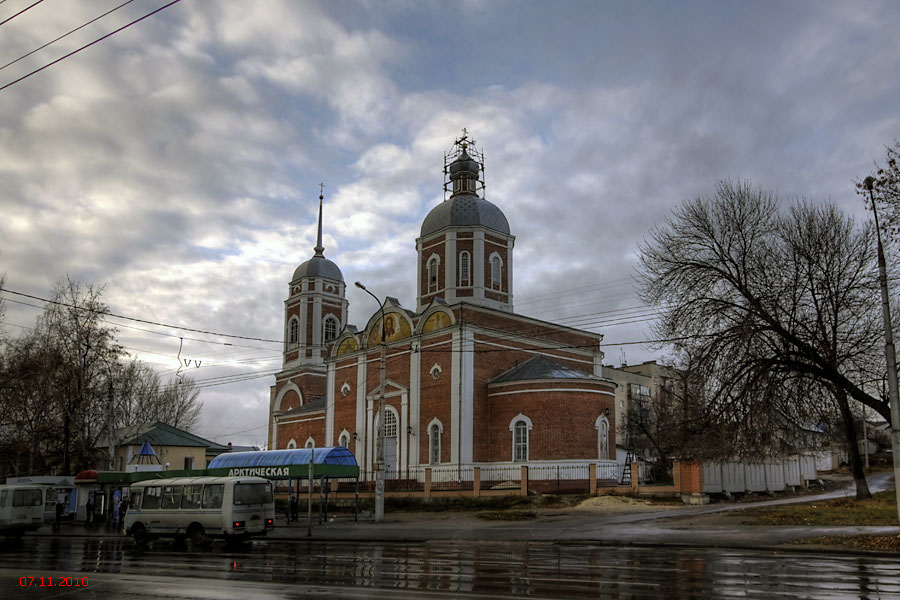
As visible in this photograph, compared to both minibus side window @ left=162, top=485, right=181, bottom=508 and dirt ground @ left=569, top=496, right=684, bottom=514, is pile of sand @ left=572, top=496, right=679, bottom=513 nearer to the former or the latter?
dirt ground @ left=569, top=496, right=684, bottom=514

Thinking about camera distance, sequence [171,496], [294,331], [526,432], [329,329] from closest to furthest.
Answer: [171,496], [526,432], [329,329], [294,331]

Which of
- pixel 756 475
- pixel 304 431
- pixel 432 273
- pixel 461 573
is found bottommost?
pixel 461 573

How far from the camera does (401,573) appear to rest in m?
14.4

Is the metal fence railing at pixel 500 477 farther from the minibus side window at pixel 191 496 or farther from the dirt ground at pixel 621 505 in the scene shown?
the minibus side window at pixel 191 496

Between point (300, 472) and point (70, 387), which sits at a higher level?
point (70, 387)

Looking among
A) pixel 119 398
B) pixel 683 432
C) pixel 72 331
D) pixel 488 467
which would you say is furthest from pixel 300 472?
pixel 119 398

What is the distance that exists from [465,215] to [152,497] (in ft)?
84.9

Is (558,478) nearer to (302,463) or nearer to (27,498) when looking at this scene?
(302,463)

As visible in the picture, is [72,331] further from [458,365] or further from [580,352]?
[580,352]

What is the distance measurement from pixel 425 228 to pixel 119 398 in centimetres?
2189

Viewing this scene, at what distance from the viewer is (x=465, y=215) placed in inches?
1790

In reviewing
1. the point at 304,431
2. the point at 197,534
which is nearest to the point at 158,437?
the point at 304,431

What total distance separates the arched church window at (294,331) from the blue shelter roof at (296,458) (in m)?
26.0
